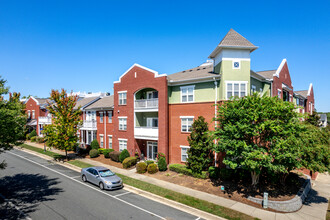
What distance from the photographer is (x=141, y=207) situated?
13367 millimetres

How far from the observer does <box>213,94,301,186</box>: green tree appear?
13.1 m

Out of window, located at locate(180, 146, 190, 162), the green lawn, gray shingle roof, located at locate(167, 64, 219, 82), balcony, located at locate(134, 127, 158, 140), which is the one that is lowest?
the green lawn

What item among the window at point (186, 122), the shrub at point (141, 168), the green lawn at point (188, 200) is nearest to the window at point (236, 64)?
the window at point (186, 122)

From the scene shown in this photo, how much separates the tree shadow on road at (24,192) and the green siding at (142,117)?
→ 11.2 metres

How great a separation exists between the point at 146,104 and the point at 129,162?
7272mm

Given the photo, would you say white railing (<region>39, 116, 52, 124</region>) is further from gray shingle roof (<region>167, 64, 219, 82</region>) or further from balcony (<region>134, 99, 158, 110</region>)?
gray shingle roof (<region>167, 64, 219, 82</region>)

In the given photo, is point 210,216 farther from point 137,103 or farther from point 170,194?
point 137,103

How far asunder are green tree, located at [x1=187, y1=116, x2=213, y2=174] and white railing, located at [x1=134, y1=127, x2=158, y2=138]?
5.33m

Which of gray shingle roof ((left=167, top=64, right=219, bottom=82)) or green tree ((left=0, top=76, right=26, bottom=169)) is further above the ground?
gray shingle roof ((left=167, top=64, right=219, bottom=82))

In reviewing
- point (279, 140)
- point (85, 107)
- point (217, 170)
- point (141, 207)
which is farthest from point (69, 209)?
point (85, 107)

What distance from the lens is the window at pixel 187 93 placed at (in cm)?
2214

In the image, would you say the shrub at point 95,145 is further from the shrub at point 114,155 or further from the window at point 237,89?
the window at point 237,89

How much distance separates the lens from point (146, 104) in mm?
24344

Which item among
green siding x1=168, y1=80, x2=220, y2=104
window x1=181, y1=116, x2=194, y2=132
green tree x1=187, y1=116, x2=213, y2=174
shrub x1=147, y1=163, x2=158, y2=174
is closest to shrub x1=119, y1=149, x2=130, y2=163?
shrub x1=147, y1=163, x2=158, y2=174
